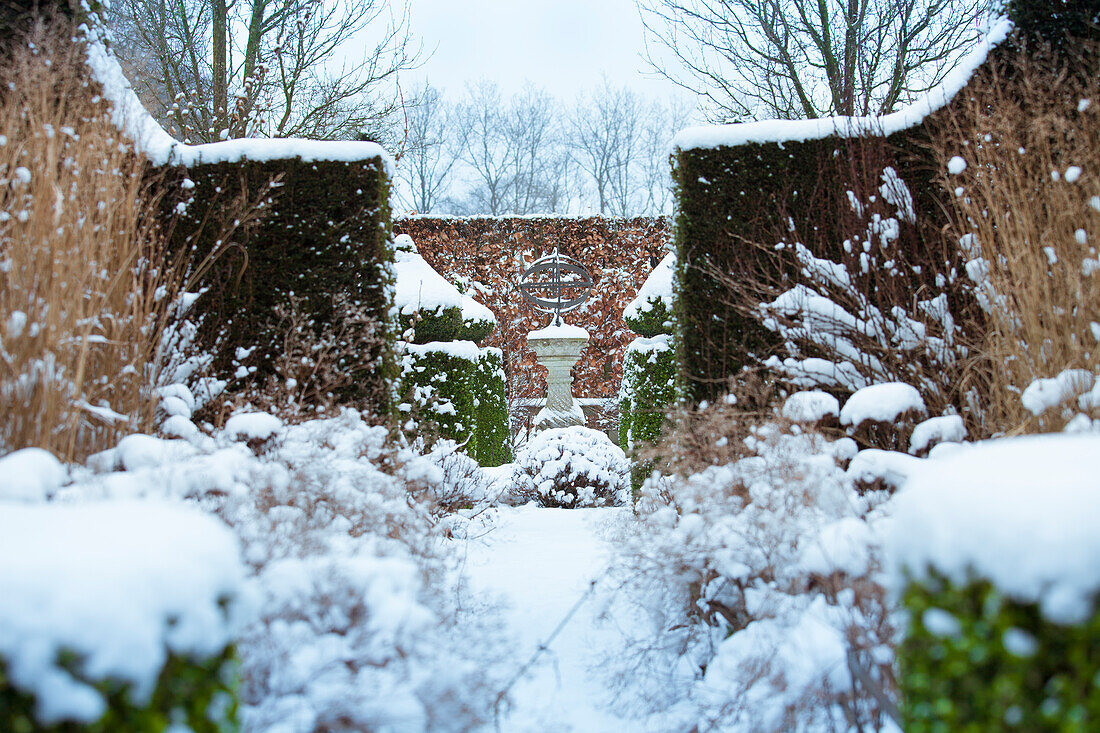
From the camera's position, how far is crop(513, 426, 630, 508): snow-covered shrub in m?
6.25

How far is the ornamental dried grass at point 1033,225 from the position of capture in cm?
264

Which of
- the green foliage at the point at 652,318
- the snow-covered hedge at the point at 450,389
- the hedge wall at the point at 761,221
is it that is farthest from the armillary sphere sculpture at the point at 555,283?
the hedge wall at the point at 761,221

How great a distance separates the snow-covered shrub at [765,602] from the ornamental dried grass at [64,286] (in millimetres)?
2250

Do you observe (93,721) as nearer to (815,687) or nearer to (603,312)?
(815,687)

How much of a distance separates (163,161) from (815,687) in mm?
4334

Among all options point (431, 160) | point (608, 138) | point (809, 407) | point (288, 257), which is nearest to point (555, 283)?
point (288, 257)

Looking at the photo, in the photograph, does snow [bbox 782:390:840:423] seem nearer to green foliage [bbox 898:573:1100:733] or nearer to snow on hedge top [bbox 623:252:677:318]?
green foliage [bbox 898:573:1100:733]

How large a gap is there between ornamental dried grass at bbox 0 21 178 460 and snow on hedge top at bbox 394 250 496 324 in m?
2.30

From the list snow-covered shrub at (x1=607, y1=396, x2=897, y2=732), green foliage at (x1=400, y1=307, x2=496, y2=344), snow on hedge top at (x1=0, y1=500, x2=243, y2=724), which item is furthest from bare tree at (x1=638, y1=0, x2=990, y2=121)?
snow on hedge top at (x1=0, y1=500, x2=243, y2=724)

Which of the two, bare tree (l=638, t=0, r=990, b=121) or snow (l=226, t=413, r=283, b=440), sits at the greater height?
bare tree (l=638, t=0, r=990, b=121)

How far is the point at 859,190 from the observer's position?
3746 millimetres

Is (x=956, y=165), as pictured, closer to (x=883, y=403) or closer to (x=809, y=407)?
(x=883, y=403)

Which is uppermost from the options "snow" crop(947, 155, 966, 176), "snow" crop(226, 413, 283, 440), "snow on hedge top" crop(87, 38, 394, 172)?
"snow on hedge top" crop(87, 38, 394, 172)

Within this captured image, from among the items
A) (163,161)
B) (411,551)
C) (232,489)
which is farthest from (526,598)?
(163,161)
